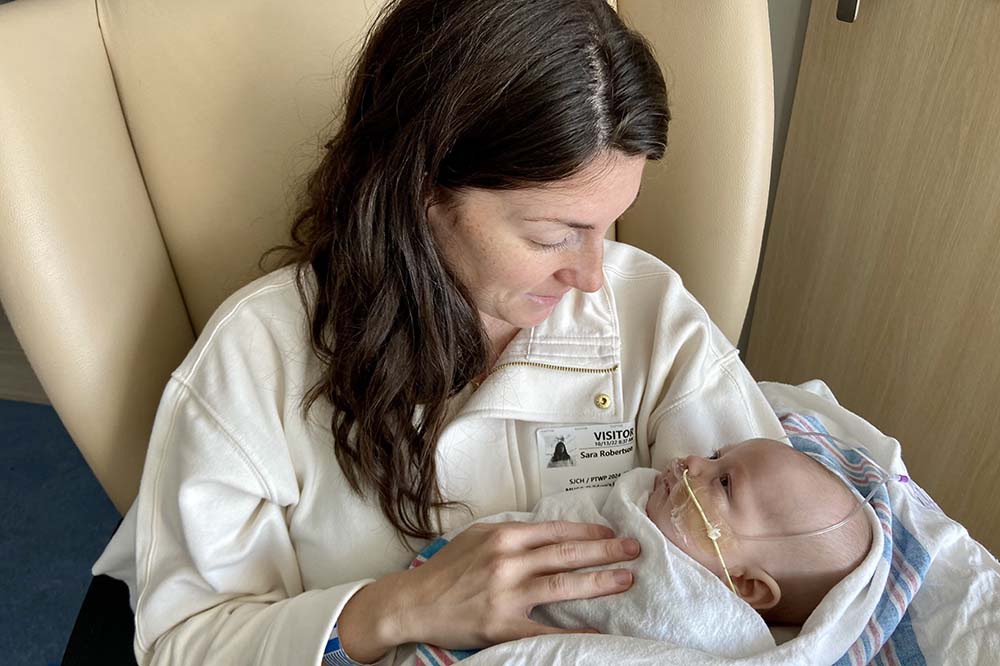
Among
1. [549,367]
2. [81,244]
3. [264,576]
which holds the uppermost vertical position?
[81,244]

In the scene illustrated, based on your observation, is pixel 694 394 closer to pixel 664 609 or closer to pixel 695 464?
pixel 695 464

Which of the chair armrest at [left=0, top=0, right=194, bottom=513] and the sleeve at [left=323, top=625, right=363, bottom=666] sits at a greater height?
the chair armrest at [left=0, top=0, right=194, bottom=513]

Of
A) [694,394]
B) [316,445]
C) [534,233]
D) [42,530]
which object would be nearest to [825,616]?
[694,394]

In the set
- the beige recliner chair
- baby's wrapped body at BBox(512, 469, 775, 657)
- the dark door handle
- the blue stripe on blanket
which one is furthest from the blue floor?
the dark door handle

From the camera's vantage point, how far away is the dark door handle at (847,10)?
137 cm

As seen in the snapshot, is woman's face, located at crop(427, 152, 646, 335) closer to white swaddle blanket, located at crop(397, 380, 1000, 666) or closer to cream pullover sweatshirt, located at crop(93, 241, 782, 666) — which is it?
cream pullover sweatshirt, located at crop(93, 241, 782, 666)

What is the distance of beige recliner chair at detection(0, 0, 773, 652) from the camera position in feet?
3.10

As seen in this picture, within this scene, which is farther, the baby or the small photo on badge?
the small photo on badge

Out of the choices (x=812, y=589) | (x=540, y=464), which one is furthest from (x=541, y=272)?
(x=812, y=589)

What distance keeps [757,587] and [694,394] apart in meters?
0.26

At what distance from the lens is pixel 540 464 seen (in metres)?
1.08

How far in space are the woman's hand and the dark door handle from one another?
3.25 feet

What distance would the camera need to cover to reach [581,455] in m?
1.08

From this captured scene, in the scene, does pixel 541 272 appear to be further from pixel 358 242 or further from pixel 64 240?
pixel 64 240
